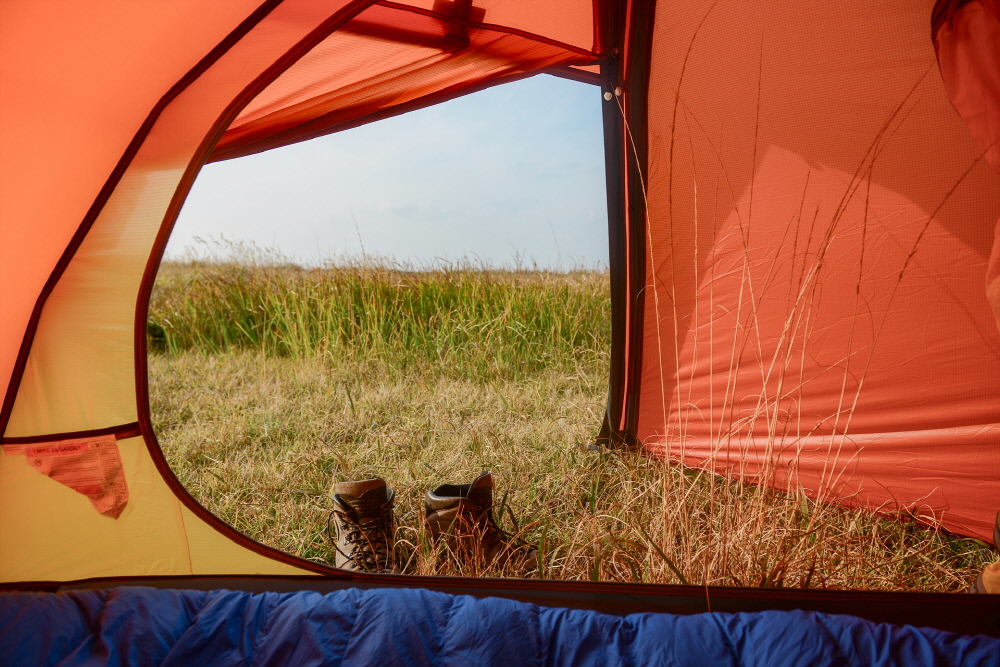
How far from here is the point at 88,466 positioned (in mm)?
1075

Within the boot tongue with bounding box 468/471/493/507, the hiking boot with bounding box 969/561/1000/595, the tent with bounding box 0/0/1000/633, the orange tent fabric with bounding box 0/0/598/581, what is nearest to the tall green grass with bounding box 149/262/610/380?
the tent with bounding box 0/0/1000/633

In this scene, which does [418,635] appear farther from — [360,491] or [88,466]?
[88,466]

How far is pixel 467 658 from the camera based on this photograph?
0.78 meters

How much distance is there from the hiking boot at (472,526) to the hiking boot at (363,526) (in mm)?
106

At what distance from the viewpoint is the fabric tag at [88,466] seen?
1065 millimetres

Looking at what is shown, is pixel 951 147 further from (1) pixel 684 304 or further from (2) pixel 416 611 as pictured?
(2) pixel 416 611

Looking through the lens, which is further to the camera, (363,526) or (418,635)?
(363,526)

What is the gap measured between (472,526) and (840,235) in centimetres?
109

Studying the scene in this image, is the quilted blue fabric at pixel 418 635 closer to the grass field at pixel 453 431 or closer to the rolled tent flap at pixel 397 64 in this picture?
the grass field at pixel 453 431

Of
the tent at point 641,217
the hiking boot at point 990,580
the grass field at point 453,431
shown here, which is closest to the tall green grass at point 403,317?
the grass field at point 453,431

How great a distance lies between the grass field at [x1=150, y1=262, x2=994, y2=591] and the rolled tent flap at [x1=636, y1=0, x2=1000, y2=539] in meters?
0.17

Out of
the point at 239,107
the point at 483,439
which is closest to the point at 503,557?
the point at 483,439

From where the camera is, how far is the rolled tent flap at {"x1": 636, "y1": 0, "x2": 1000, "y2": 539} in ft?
3.93

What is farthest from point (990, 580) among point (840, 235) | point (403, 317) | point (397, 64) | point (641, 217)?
point (403, 317)
